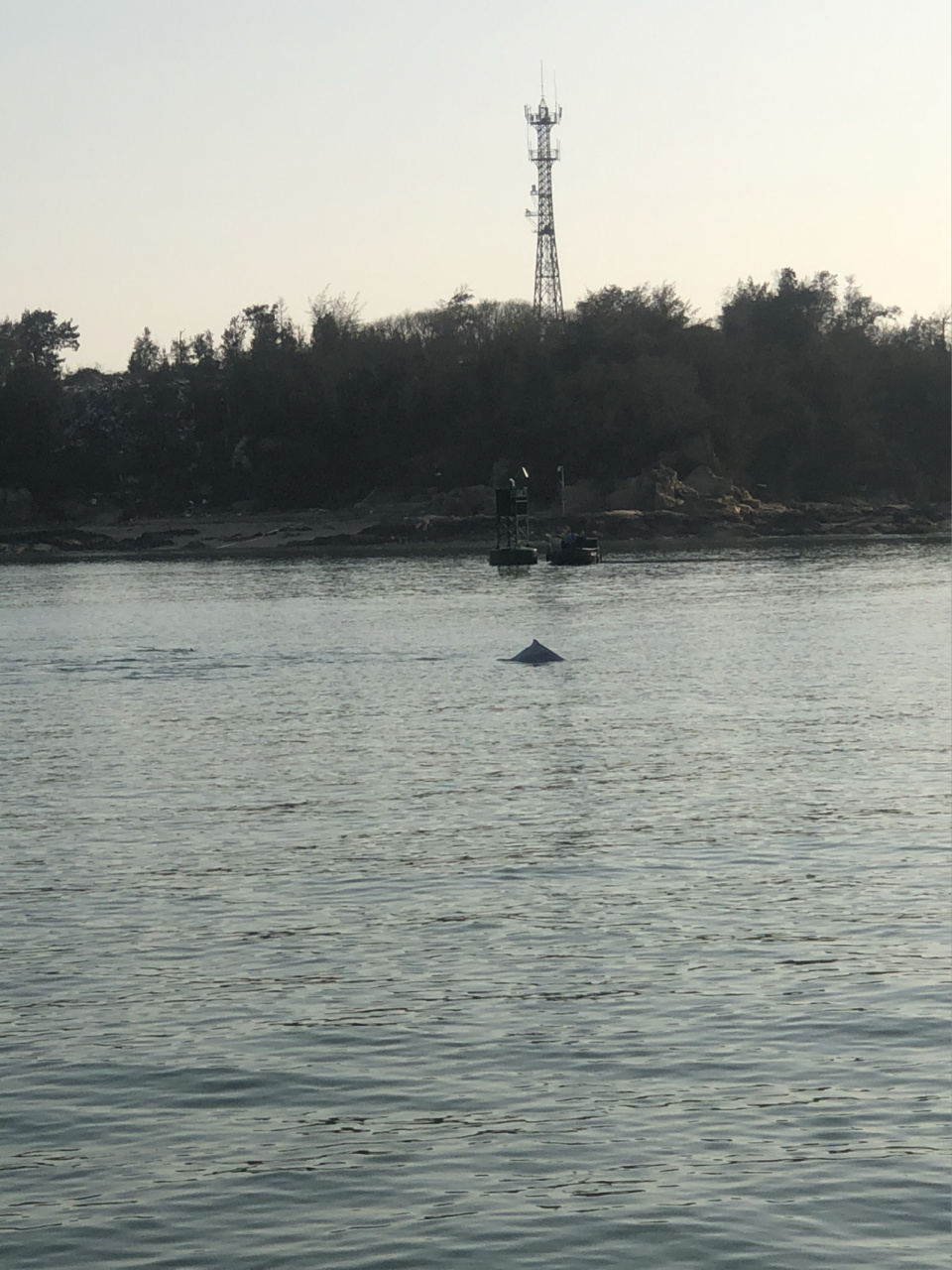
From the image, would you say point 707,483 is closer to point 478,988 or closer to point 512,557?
point 512,557

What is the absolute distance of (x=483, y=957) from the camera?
68.4 ft

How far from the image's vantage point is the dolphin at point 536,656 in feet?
207

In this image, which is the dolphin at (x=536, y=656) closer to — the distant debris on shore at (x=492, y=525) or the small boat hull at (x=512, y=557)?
the small boat hull at (x=512, y=557)

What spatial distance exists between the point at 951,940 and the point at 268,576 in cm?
10823

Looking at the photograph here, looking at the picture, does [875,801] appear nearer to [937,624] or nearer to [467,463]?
[937,624]

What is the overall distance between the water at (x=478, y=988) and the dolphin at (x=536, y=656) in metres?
14.7

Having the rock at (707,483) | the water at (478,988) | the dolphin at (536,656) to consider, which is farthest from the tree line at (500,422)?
the water at (478,988)

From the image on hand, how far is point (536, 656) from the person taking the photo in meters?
63.4

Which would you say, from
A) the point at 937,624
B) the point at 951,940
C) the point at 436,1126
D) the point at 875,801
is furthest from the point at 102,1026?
the point at 937,624

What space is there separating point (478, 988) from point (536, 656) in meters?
44.0

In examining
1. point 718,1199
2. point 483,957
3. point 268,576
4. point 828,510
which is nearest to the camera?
point 718,1199

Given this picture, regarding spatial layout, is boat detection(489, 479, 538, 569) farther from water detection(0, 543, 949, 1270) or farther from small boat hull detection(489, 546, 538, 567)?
water detection(0, 543, 949, 1270)

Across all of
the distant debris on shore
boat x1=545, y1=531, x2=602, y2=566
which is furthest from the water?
the distant debris on shore

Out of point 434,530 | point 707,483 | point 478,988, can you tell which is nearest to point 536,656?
point 478,988
